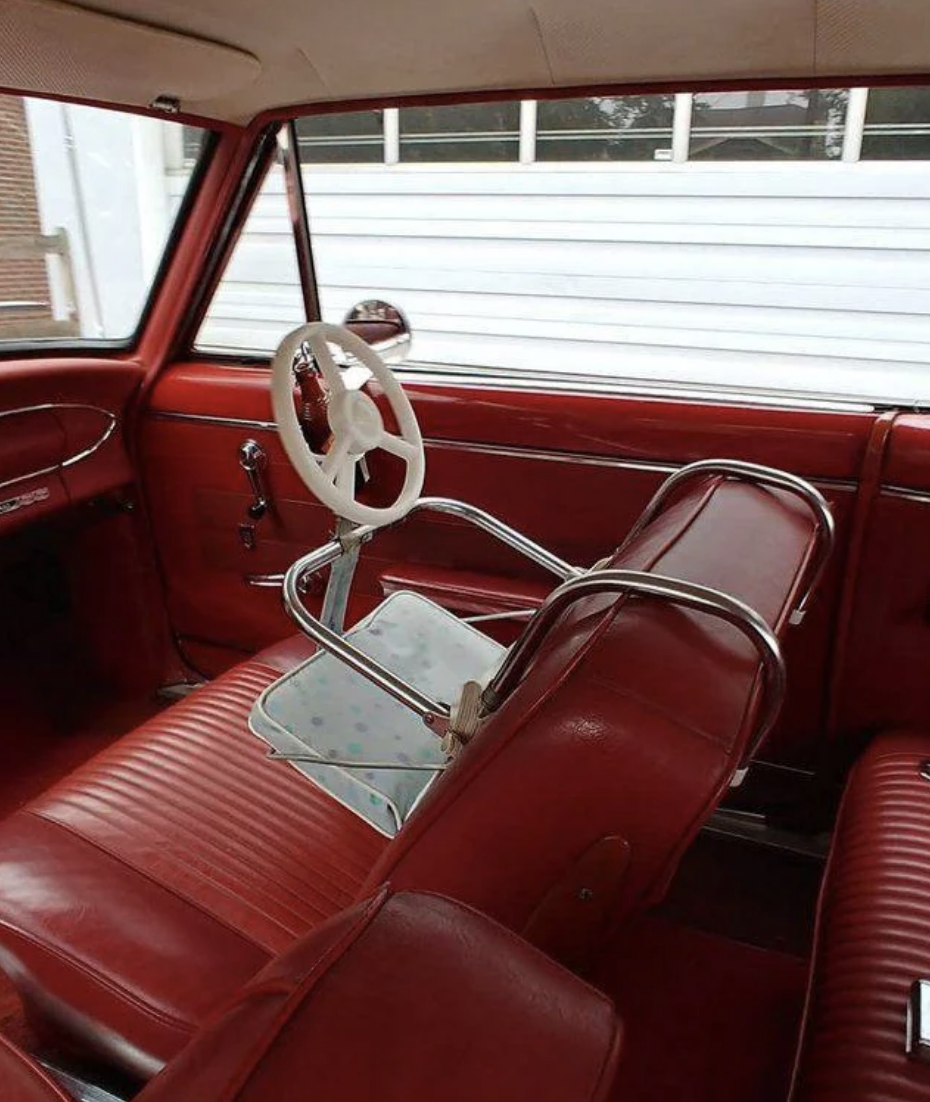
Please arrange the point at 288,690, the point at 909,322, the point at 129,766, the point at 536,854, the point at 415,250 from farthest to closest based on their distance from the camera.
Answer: the point at 415,250
the point at 909,322
the point at 288,690
the point at 129,766
the point at 536,854

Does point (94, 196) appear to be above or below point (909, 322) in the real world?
above

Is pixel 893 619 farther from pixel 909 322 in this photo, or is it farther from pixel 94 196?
pixel 94 196

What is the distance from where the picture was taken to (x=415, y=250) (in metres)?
2.56

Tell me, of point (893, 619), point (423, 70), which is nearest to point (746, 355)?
point (893, 619)

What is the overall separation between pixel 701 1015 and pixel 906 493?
1.06 m

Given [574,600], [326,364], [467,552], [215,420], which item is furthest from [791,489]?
[215,420]

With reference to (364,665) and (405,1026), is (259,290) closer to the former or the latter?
(364,665)

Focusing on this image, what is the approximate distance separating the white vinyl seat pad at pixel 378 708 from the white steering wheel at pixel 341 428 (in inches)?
12.5

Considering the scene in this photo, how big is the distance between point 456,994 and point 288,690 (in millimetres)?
1156

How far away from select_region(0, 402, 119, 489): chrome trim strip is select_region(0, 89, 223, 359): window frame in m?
Result: 0.16

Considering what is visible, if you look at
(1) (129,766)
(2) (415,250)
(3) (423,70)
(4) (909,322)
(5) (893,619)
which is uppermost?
(3) (423,70)

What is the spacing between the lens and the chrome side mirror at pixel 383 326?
6.63 feet

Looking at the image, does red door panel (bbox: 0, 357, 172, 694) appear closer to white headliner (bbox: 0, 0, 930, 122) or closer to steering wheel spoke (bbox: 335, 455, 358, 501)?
white headliner (bbox: 0, 0, 930, 122)

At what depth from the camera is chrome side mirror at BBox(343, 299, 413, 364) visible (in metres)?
2.02
